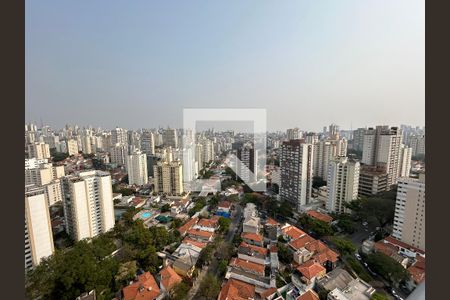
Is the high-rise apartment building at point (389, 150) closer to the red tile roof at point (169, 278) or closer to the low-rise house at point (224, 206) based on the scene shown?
the low-rise house at point (224, 206)

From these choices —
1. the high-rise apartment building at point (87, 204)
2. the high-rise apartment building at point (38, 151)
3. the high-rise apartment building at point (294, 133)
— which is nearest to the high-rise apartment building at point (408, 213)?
the high-rise apartment building at point (87, 204)

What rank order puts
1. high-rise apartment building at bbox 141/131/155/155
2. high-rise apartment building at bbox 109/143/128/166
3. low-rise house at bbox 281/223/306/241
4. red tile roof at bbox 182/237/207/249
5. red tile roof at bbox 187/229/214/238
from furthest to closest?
high-rise apartment building at bbox 141/131/155/155 < high-rise apartment building at bbox 109/143/128/166 < red tile roof at bbox 187/229/214/238 < low-rise house at bbox 281/223/306/241 < red tile roof at bbox 182/237/207/249

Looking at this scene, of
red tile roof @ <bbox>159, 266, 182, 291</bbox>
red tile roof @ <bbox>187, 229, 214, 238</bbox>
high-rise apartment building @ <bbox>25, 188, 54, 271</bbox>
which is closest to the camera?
red tile roof @ <bbox>159, 266, 182, 291</bbox>

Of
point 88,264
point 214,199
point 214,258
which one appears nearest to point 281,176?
point 214,199

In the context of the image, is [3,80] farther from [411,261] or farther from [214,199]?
[214,199]

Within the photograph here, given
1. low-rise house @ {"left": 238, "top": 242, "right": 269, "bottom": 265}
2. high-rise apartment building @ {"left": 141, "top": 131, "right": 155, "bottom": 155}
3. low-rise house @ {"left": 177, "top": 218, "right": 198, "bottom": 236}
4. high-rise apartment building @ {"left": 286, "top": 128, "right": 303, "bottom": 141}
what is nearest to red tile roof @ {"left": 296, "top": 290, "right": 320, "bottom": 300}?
low-rise house @ {"left": 238, "top": 242, "right": 269, "bottom": 265}

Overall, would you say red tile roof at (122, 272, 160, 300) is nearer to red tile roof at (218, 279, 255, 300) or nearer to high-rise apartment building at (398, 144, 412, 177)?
red tile roof at (218, 279, 255, 300)

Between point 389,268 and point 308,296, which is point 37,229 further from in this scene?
point 389,268
